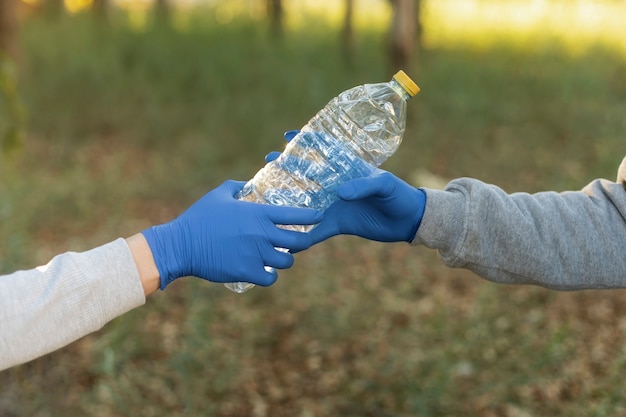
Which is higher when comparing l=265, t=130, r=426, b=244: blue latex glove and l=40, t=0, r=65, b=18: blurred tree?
l=40, t=0, r=65, b=18: blurred tree

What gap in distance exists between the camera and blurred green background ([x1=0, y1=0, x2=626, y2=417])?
10.7 feet

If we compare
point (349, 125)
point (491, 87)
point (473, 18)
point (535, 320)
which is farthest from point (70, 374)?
point (473, 18)

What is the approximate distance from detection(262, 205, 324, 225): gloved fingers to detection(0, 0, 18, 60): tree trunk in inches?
308

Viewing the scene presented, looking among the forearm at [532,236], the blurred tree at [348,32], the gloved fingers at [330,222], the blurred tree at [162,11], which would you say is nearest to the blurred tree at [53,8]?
the blurred tree at [162,11]

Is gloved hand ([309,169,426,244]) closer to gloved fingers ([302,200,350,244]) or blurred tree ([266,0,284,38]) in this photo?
gloved fingers ([302,200,350,244])

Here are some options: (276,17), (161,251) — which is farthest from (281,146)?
(161,251)

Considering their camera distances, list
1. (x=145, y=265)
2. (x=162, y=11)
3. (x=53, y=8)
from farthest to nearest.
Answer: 1. (x=53, y=8)
2. (x=162, y=11)
3. (x=145, y=265)

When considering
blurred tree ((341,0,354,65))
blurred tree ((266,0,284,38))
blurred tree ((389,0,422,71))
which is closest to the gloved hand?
blurred tree ((389,0,422,71))

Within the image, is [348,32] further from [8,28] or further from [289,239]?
[289,239]

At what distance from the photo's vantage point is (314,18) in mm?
13594

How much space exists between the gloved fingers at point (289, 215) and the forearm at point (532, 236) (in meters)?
0.34

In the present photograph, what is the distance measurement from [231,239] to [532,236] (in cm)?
79

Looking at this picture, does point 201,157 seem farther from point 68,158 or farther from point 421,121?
point 421,121

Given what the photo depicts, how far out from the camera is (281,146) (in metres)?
7.15
